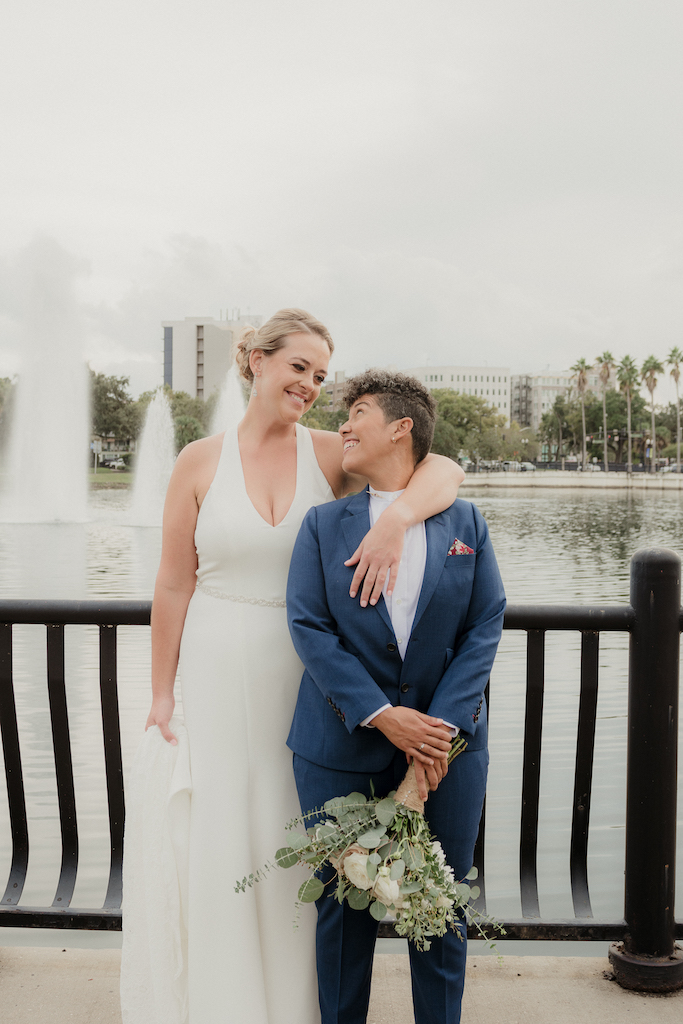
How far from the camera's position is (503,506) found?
138 ft

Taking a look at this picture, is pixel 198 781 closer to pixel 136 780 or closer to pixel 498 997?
pixel 136 780

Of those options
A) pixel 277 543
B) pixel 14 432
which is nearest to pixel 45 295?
pixel 14 432

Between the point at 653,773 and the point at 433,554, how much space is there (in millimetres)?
1151

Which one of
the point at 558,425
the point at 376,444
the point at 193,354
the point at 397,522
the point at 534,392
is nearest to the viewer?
the point at 397,522

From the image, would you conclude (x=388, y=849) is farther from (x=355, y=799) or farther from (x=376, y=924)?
(x=376, y=924)

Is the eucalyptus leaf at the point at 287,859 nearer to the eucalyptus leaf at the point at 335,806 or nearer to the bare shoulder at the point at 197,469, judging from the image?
the eucalyptus leaf at the point at 335,806

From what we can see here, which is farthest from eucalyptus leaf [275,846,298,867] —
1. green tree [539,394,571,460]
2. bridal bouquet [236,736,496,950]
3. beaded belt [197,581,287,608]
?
green tree [539,394,571,460]

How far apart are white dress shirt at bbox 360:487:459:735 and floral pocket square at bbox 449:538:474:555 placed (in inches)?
2.8

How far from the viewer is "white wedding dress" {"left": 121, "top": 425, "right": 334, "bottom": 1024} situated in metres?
2.41

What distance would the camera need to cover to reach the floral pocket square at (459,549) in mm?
2264

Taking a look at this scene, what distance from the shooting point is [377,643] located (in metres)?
2.20

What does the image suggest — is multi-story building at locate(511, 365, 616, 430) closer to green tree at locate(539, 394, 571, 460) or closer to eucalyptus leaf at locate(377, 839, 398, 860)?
green tree at locate(539, 394, 571, 460)

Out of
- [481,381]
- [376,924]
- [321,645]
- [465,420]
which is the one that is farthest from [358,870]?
[481,381]

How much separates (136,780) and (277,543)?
763 mm
